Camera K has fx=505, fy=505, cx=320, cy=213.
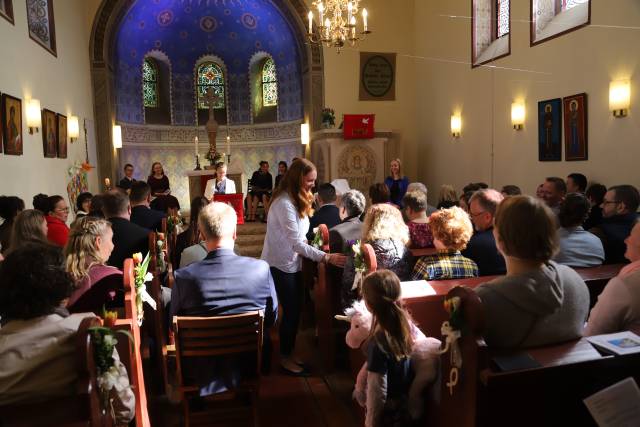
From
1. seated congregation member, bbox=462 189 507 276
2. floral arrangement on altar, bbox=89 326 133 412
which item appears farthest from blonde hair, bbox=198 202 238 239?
seated congregation member, bbox=462 189 507 276

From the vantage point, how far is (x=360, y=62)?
11750mm

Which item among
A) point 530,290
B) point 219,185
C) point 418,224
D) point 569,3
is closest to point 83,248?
point 530,290

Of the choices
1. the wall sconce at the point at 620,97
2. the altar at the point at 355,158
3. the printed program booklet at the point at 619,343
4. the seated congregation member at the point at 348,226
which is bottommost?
the printed program booklet at the point at 619,343

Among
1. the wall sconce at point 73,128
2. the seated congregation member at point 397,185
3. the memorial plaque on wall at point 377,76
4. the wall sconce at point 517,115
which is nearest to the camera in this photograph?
the wall sconce at point 517,115

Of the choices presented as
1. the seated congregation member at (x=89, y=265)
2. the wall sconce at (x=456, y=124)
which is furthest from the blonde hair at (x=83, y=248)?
the wall sconce at (x=456, y=124)

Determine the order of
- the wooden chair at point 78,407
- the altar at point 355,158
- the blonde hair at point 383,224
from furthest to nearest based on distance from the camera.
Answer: the altar at point 355,158 < the blonde hair at point 383,224 < the wooden chair at point 78,407

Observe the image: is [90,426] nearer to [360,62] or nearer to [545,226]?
[545,226]

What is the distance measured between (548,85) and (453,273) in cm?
555

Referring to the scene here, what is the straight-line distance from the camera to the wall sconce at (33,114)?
684 centimetres

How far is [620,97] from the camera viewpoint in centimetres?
601

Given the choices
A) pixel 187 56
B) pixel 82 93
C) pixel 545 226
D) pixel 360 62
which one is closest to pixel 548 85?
pixel 360 62

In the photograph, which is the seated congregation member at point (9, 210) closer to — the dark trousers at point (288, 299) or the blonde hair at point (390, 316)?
the dark trousers at point (288, 299)

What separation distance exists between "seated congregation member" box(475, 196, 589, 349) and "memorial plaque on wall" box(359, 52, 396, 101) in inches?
403

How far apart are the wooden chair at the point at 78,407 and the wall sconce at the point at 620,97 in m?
6.32
